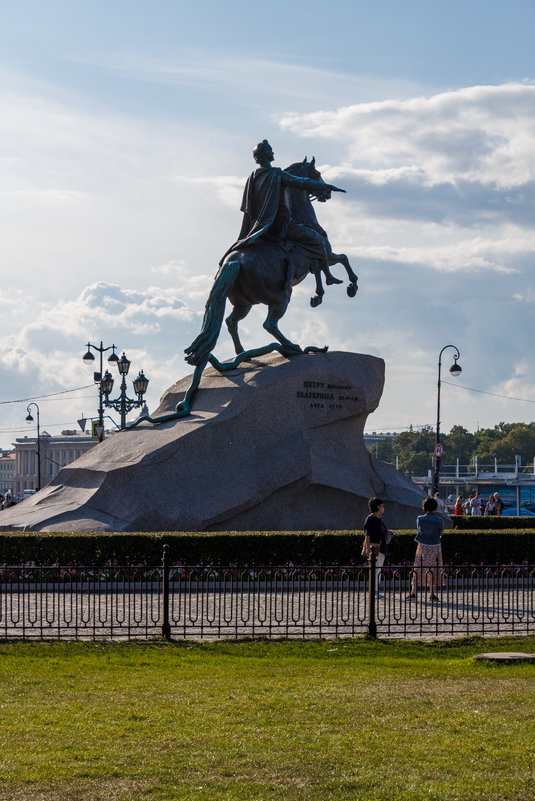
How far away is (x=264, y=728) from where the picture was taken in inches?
276

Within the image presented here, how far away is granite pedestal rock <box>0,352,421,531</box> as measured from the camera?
19266 mm

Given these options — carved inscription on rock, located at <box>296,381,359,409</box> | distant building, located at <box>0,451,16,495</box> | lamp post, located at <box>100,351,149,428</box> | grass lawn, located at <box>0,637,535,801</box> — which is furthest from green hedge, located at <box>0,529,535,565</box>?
distant building, located at <box>0,451,16,495</box>

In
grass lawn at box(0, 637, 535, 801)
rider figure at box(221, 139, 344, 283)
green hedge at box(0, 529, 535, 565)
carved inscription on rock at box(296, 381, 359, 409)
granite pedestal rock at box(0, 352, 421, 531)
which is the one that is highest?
rider figure at box(221, 139, 344, 283)

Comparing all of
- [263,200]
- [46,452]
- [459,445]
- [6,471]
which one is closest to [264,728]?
[263,200]

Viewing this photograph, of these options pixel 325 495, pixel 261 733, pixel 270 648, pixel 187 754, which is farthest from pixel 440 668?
pixel 325 495

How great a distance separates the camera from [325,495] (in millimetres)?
20484

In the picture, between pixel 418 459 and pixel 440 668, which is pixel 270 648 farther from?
pixel 418 459

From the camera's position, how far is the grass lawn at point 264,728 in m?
5.77

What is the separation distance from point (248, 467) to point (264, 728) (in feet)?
42.6

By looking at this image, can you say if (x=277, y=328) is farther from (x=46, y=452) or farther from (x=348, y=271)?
(x=46, y=452)

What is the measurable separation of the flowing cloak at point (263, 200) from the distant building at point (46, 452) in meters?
85.7

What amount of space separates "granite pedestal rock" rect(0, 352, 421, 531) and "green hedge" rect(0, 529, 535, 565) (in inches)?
59.0

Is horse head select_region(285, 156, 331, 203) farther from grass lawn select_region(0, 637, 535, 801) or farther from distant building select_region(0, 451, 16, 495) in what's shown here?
distant building select_region(0, 451, 16, 495)

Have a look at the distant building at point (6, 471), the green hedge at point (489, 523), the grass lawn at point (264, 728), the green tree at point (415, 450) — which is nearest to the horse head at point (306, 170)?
the green hedge at point (489, 523)
